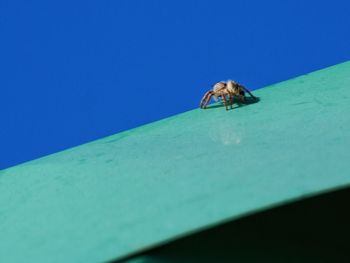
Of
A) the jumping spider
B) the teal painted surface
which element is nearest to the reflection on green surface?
the teal painted surface

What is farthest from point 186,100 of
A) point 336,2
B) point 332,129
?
point 332,129

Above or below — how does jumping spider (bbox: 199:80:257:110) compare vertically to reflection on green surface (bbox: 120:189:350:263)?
above

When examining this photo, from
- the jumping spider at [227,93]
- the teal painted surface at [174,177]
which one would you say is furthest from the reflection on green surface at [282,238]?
the jumping spider at [227,93]

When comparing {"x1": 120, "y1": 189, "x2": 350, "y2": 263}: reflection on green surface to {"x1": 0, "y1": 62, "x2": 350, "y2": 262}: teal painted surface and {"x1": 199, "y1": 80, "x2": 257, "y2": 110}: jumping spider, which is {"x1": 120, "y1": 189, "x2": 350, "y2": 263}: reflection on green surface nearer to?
{"x1": 0, "y1": 62, "x2": 350, "y2": 262}: teal painted surface

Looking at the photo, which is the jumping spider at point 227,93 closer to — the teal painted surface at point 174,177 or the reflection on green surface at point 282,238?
the teal painted surface at point 174,177

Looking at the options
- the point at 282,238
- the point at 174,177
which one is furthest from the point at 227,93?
the point at 282,238
